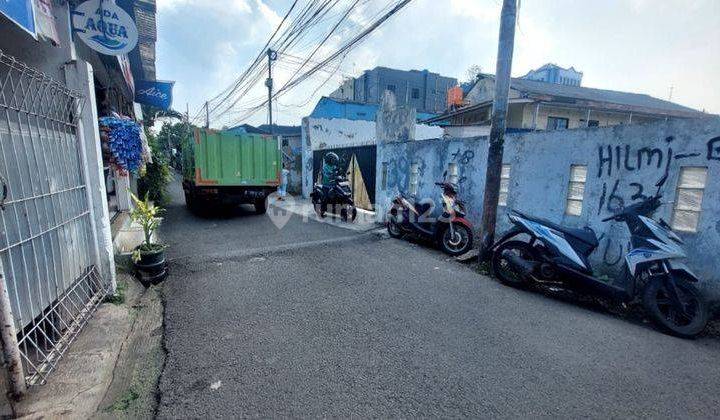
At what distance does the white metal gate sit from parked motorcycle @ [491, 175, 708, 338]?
4619mm

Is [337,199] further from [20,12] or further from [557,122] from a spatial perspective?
[557,122]

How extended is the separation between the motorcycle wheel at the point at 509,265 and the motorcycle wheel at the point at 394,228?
2.30 meters

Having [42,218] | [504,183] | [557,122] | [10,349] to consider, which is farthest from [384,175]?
[557,122]

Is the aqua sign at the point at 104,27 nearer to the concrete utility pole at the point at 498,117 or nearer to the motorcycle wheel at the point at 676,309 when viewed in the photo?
the concrete utility pole at the point at 498,117

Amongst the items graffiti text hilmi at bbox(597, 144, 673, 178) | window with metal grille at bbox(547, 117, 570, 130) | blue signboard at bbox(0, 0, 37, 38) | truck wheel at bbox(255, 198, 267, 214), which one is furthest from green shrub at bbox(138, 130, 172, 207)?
window with metal grille at bbox(547, 117, 570, 130)

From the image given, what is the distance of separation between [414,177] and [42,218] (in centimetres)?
642

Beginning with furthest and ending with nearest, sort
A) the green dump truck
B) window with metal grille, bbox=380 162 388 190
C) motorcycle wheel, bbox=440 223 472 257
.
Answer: window with metal grille, bbox=380 162 388 190, the green dump truck, motorcycle wheel, bbox=440 223 472 257

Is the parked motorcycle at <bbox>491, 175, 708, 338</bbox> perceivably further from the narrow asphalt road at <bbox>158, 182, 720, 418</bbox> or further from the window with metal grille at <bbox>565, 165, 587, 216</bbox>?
the window with metal grille at <bbox>565, 165, 587, 216</bbox>

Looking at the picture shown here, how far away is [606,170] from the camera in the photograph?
14.2ft

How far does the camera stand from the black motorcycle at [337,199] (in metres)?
8.22

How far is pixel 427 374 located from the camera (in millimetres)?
2410

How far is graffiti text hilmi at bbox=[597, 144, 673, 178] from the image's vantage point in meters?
3.83

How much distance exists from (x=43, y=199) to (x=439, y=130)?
52.3ft

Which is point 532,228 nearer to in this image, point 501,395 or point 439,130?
point 501,395
